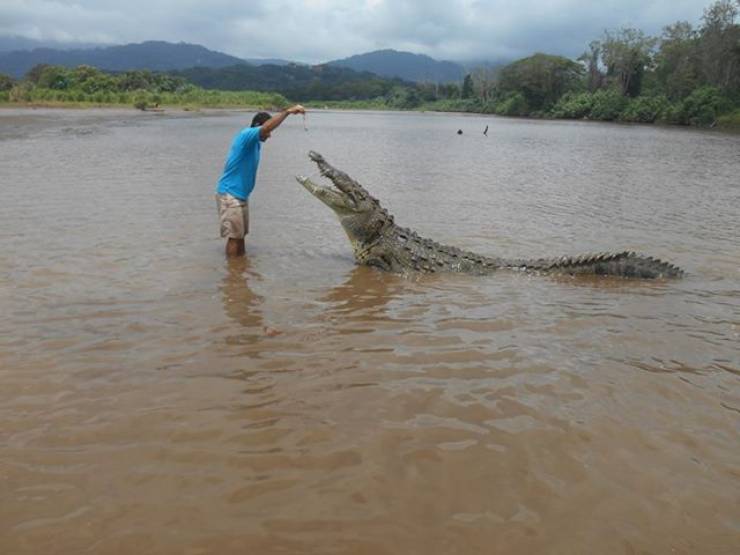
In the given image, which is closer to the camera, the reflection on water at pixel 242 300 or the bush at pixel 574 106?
the reflection on water at pixel 242 300

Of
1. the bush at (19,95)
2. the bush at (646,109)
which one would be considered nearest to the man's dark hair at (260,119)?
the bush at (19,95)

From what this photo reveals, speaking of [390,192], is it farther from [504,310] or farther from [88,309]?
[88,309]

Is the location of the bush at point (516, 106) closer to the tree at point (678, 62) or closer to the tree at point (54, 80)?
the tree at point (678, 62)

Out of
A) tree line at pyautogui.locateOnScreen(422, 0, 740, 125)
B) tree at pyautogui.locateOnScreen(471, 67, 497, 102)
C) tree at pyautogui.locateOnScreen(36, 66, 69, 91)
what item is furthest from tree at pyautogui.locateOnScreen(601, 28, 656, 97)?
tree at pyautogui.locateOnScreen(36, 66, 69, 91)

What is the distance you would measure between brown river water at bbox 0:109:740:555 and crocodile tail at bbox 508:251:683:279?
170 mm

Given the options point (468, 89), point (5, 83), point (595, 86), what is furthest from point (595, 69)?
point (5, 83)

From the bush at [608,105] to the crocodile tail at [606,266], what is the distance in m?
79.8

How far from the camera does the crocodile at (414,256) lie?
289 inches

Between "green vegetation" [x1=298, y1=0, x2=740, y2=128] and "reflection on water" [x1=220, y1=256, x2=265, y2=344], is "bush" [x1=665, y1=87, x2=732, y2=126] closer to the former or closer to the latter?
"green vegetation" [x1=298, y1=0, x2=740, y2=128]

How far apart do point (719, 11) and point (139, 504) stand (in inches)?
3288

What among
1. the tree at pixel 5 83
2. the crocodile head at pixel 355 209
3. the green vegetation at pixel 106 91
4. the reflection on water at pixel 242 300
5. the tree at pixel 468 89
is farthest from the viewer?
the tree at pixel 468 89

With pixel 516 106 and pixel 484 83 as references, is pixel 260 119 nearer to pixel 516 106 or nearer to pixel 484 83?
pixel 516 106

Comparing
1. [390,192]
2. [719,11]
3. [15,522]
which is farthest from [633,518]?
[719,11]

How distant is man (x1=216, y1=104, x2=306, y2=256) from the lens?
714cm
